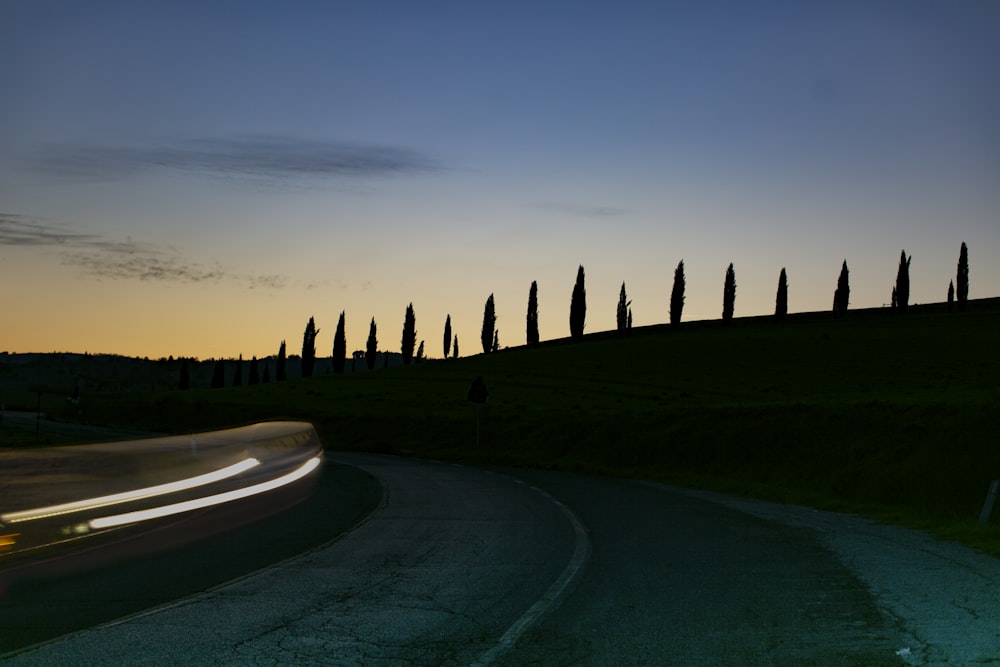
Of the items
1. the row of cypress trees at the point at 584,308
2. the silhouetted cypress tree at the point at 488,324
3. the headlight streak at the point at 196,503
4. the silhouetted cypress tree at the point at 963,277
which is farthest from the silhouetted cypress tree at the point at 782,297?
the headlight streak at the point at 196,503

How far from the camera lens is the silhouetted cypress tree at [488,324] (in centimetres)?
12662

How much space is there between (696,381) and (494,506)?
51.0 m

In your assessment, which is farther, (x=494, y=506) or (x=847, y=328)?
(x=847, y=328)

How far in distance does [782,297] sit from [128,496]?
371 feet

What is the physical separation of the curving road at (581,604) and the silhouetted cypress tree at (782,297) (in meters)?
106

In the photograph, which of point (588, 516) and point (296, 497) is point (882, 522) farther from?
point (296, 497)

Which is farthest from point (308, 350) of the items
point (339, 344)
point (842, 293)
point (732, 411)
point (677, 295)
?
point (732, 411)

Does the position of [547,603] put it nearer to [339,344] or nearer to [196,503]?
[196,503]

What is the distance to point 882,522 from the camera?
15.8 metres

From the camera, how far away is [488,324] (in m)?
127

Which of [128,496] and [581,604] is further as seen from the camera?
[128,496]

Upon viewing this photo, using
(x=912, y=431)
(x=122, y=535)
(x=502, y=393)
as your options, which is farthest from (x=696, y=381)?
(x=122, y=535)

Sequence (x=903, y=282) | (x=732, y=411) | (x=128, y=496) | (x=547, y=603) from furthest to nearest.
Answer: (x=903, y=282) < (x=732, y=411) < (x=128, y=496) < (x=547, y=603)

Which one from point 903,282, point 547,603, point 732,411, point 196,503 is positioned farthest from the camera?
point 903,282
